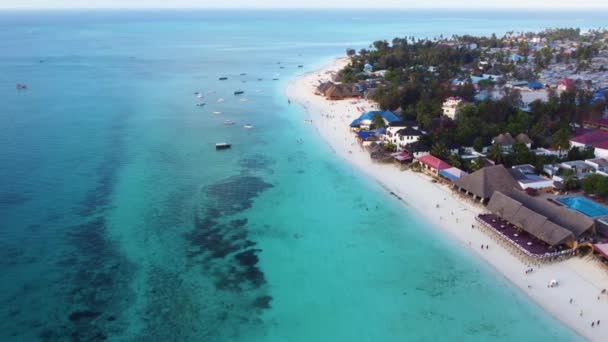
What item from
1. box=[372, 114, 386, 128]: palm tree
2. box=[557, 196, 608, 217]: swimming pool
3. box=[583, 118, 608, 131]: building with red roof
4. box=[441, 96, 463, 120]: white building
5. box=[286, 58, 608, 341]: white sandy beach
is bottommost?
box=[286, 58, 608, 341]: white sandy beach

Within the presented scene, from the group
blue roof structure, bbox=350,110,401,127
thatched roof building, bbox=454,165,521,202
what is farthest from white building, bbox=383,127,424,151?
thatched roof building, bbox=454,165,521,202

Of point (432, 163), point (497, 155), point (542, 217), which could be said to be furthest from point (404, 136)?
point (542, 217)

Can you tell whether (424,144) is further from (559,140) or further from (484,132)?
(559,140)

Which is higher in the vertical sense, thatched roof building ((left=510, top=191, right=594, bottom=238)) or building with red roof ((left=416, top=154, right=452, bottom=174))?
building with red roof ((left=416, top=154, right=452, bottom=174))

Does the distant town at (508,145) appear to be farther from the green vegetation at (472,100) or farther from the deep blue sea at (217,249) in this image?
the deep blue sea at (217,249)

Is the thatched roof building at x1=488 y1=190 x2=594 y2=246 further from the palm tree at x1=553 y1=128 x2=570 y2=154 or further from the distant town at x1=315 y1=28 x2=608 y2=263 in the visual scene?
the palm tree at x1=553 y1=128 x2=570 y2=154
